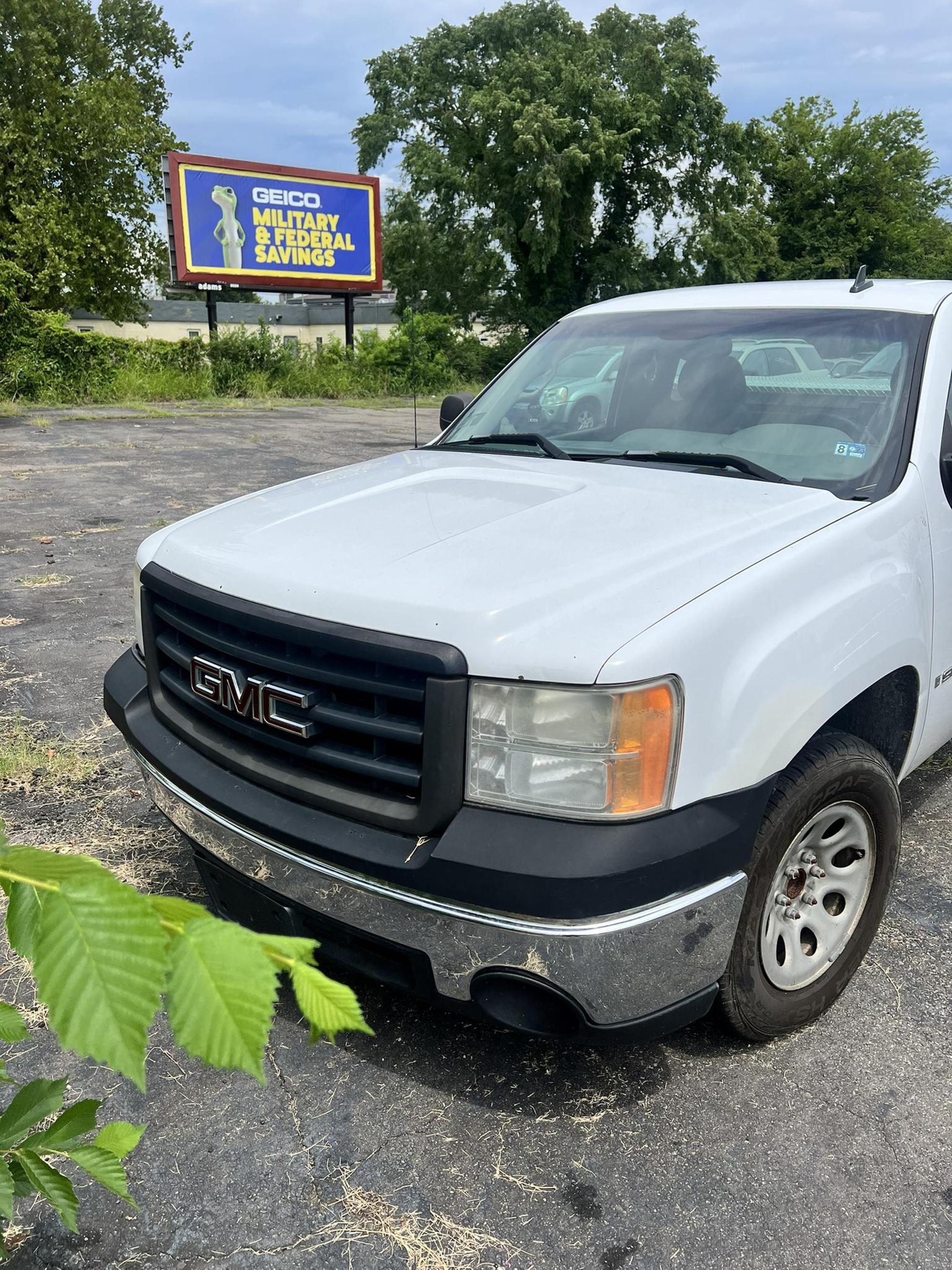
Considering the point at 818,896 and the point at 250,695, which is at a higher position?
the point at 250,695

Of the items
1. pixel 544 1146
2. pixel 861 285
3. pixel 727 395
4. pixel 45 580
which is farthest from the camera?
pixel 45 580

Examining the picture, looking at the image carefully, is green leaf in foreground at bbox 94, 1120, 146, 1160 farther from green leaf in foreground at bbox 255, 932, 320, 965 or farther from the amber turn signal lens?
the amber turn signal lens

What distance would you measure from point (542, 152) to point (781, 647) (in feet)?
128

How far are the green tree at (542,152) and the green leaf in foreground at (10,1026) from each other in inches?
1540

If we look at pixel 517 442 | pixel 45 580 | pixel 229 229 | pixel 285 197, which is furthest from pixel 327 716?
pixel 285 197

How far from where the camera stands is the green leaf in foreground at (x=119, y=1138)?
128 cm

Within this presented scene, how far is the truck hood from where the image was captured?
2090mm

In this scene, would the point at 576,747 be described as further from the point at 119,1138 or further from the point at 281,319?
the point at 281,319

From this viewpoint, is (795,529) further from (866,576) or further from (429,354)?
(429,354)

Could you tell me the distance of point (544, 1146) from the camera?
2295 millimetres

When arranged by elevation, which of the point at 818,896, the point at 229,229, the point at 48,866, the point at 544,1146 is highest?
the point at 229,229

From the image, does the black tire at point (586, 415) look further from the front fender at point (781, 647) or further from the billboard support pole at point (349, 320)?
the billboard support pole at point (349, 320)

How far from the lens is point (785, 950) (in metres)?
2.58

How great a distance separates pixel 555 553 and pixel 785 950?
1.17 m
